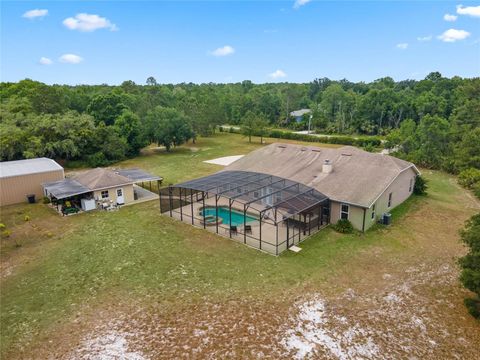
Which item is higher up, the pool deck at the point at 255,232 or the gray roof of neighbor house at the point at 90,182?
the gray roof of neighbor house at the point at 90,182

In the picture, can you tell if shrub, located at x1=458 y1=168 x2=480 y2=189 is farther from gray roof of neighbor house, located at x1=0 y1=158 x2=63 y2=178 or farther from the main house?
gray roof of neighbor house, located at x1=0 y1=158 x2=63 y2=178

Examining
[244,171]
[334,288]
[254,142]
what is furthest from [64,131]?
[334,288]

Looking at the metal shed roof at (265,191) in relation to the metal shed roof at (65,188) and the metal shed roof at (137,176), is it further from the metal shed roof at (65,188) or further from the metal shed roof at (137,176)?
the metal shed roof at (65,188)

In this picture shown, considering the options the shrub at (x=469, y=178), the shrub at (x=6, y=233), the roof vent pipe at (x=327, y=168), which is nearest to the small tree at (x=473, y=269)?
the roof vent pipe at (x=327, y=168)

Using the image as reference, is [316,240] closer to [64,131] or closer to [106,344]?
[106,344]

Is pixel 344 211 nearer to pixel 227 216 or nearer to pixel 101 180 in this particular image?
pixel 227 216

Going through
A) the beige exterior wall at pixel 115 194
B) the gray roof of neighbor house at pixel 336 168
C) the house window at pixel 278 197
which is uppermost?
the gray roof of neighbor house at pixel 336 168

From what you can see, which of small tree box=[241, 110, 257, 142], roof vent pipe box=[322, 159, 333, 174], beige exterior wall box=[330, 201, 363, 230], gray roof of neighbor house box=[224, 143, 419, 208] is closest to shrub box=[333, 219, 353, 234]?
beige exterior wall box=[330, 201, 363, 230]
